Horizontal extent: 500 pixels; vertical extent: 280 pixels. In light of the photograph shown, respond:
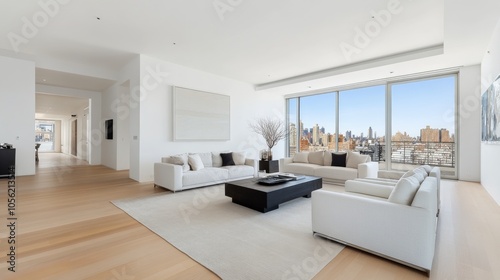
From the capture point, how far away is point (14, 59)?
5.88 metres

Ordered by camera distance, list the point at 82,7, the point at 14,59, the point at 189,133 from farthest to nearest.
Result: the point at 189,133 → the point at 14,59 → the point at 82,7

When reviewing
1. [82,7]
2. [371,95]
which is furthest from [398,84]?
[82,7]

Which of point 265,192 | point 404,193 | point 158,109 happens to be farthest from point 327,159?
point 158,109

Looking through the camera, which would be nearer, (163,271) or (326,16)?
(163,271)

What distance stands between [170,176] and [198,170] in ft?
2.17

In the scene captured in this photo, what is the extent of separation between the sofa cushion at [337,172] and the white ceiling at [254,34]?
2.72m

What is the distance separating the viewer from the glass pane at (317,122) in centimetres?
848

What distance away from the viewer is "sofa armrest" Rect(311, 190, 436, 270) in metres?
1.90

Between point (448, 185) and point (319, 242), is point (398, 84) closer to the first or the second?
point (448, 185)

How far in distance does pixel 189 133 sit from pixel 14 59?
477 cm

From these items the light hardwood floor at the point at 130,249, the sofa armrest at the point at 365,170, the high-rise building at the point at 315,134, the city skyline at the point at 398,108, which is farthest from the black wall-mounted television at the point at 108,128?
the sofa armrest at the point at 365,170

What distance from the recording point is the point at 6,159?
218 inches

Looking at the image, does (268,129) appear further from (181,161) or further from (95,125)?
(95,125)

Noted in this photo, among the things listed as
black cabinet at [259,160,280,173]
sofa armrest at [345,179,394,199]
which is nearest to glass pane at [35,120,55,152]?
black cabinet at [259,160,280,173]
